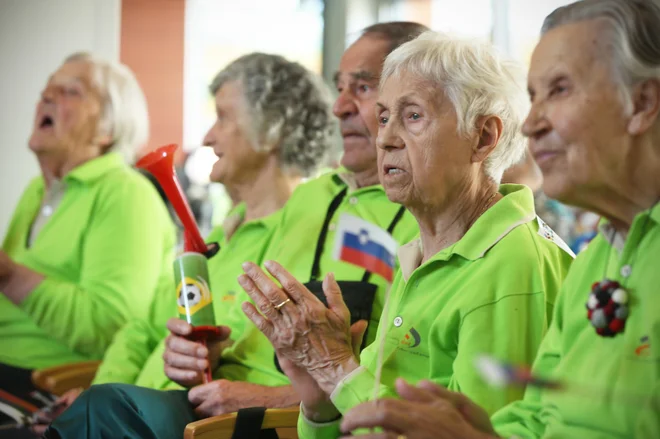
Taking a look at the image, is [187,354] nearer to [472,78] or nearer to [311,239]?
[311,239]

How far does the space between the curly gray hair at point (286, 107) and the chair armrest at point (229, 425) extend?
0.97m

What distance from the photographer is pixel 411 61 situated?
5.23 ft

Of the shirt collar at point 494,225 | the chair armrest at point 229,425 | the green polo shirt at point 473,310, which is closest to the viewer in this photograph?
the green polo shirt at point 473,310

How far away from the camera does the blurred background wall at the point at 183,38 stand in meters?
3.54

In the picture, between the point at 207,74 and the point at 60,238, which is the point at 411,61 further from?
the point at 207,74

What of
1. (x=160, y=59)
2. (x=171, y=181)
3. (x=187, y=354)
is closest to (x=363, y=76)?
(x=171, y=181)

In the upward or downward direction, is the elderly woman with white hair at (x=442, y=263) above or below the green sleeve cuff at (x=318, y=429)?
above

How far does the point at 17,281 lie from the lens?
2.46 meters

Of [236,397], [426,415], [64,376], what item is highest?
[426,415]

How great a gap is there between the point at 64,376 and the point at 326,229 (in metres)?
0.84

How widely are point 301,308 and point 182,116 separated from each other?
356 cm

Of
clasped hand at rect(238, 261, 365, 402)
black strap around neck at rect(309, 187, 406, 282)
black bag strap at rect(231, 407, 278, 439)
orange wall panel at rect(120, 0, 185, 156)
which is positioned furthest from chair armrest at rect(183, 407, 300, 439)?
orange wall panel at rect(120, 0, 185, 156)

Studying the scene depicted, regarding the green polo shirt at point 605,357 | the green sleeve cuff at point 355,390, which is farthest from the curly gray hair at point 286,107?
the green polo shirt at point 605,357

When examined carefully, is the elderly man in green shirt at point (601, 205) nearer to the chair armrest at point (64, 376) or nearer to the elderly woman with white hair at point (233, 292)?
the elderly woman with white hair at point (233, 292)
